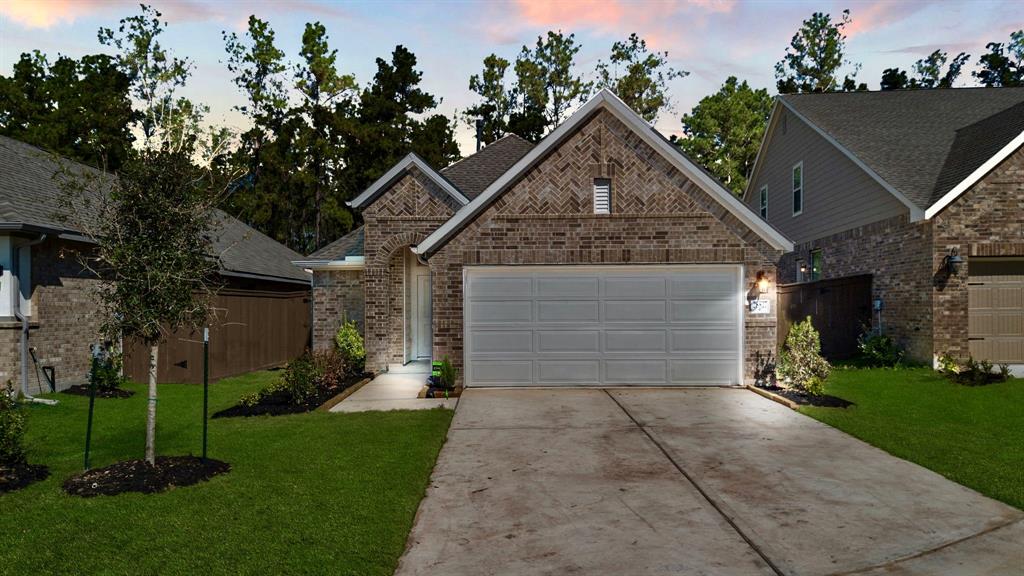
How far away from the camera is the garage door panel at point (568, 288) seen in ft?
42.0

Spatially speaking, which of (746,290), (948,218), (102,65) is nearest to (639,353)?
(746,290)

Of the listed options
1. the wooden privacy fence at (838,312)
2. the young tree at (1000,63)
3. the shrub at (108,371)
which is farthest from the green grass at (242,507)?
the young tree at (1000,63)

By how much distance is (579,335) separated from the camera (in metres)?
12.7

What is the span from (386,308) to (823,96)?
17.2m

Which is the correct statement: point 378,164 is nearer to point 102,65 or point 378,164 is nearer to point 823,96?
point 102,65

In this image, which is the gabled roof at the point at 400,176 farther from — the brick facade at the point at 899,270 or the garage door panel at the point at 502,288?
the brick facade at the point at 899,270

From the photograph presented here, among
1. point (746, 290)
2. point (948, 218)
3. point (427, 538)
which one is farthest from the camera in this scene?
point (948, 218)

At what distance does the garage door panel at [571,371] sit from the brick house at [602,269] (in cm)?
2

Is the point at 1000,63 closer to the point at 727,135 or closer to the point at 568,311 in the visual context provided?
the point at 727,135

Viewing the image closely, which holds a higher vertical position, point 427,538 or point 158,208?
point 158,208

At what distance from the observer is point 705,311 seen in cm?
1267

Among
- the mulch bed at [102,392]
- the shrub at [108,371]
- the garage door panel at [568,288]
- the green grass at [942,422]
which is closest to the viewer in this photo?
the green grass at [942,422]

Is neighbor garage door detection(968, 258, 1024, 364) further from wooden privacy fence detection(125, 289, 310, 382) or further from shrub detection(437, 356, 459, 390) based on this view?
wooden privacy fence detection(125, 289, 310, 382)

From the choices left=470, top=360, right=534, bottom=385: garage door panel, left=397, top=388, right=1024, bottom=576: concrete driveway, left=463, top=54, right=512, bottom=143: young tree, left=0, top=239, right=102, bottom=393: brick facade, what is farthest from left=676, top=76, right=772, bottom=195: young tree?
left=0, top=239, right=102, bottom=393: brick facade
